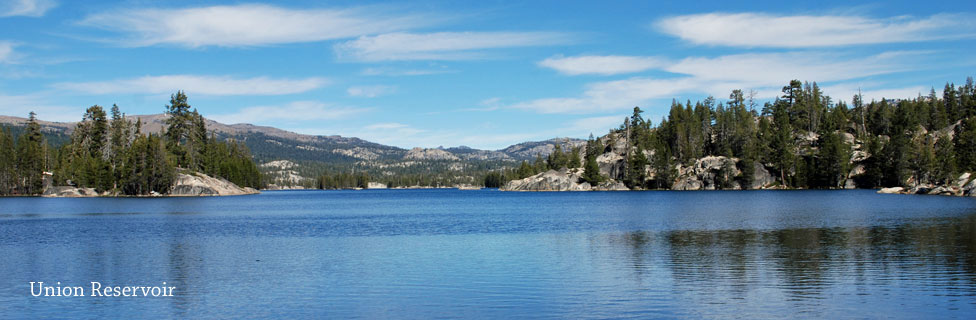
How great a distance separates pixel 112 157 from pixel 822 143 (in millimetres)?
175308

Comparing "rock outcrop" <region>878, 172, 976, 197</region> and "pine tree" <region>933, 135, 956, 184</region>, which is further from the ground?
"pine tree" <region>933, 135, 956, 184</region>

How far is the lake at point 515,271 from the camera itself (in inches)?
822

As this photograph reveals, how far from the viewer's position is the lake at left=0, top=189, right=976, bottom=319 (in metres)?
20.9

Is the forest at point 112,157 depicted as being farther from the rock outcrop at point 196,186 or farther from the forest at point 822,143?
the forest at point 822,143

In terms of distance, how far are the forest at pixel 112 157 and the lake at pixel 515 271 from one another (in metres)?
95.9

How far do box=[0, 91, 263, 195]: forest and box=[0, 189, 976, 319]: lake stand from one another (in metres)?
95.9

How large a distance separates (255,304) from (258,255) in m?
14.6

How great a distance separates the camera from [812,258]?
3158cm

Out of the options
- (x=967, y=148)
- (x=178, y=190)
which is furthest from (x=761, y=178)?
(x=178, y=190)

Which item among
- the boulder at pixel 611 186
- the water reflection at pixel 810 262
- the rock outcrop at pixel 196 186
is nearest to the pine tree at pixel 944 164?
the boulder at pixel 611 186

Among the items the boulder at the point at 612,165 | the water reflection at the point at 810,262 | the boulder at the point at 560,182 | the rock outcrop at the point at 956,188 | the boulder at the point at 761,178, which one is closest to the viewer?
the water reflection at the point at 810,262

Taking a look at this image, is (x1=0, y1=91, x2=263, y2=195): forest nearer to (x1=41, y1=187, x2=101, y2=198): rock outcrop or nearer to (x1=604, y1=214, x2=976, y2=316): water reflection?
(x1=41, y1=187, x2=101, y2=198): rock outcrop

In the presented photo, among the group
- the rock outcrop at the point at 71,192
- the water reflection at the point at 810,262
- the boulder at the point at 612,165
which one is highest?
the boulder at the point at 612,165

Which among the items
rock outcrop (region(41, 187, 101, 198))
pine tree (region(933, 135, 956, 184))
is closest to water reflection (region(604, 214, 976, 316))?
pine tree (region(933, 135, 956, 184))
